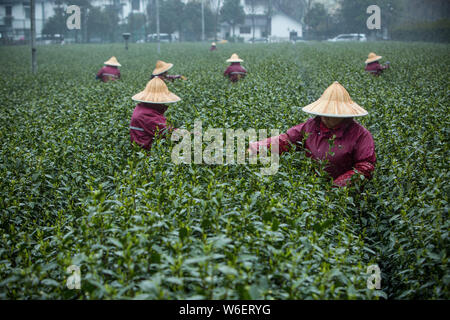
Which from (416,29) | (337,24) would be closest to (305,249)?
(416,29)

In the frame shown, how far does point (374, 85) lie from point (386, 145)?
4940 mm

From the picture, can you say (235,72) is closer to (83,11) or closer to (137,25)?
(83,11)

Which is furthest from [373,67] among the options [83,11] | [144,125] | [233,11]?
[233,11]

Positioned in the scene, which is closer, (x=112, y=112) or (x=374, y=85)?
(x=112, y=112)

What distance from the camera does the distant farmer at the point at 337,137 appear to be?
3.93m

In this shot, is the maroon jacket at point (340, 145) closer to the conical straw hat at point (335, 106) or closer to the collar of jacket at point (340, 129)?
the collar of jacket at point (340, 129)

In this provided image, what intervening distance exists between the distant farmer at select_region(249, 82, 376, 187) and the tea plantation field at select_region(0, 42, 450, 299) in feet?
0.71

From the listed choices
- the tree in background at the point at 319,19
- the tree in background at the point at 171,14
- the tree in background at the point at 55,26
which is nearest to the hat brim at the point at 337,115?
the tree in background at the point at 55,26

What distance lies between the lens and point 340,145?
13.2 ft

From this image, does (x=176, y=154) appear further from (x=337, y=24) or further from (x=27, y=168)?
(x=337, y=24)

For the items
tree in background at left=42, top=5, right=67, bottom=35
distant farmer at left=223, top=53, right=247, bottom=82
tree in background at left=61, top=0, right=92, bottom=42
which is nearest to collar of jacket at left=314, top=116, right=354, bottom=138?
distant farmer at left=223, top=53, right=247, bottom=82

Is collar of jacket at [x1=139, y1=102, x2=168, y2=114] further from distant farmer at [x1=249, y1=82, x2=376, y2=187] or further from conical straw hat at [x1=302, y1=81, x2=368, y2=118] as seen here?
conical straw hat at [x1=302, y1=81, x2=368, y2=118]

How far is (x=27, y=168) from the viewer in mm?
4145
